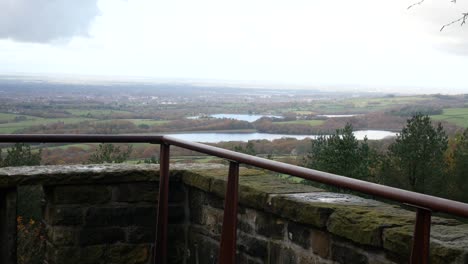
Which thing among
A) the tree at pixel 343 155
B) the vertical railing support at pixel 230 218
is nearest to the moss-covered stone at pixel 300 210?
the vertical railing support at pixel 230 218

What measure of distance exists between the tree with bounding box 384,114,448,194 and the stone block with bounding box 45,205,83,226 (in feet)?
64.0

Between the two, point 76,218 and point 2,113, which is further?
point 2,113

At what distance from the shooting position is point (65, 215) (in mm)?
3857

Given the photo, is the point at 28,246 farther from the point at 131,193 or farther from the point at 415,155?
the point at 415,155

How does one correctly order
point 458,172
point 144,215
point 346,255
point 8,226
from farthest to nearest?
point 458,172 < point 144,215 < point 8,226 < point 346,255

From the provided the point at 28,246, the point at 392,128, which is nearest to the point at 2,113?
the point at 392,128

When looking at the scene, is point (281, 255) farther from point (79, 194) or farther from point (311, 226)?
point (79, 194)

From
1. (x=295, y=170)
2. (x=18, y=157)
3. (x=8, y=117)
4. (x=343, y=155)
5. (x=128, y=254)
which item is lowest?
(x=18, y=157)

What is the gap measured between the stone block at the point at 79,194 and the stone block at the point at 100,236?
0.19m

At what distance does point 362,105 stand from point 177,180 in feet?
97.6

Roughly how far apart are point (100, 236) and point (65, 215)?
0.28m

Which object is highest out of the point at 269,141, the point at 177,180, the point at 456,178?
the point at 177,180

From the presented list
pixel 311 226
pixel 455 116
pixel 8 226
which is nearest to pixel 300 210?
pixel 311 226

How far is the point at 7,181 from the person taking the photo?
3621 mm
